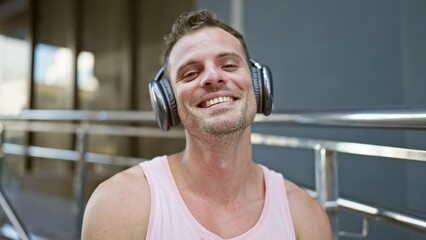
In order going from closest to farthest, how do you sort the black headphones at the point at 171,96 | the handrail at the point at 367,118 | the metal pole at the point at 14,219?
A: the handrail at the point at 367,118
the black headphones at the point at 171,96
the metal pole at the point at 14,219

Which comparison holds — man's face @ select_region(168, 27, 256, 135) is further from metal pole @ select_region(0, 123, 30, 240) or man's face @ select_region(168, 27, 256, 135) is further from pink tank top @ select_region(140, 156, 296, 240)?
metal pole @ select_region(0, 123, 30, 240)

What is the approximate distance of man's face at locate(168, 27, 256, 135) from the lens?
0.88 metres

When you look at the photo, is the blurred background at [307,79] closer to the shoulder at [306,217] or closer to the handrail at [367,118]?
the handrail at [367,118]

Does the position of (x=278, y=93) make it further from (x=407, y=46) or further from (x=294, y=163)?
(x=407, y=46)

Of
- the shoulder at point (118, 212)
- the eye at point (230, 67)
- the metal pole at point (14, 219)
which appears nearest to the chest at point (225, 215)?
the shoulder at point (118, 212)

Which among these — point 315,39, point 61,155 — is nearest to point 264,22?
point 315,39

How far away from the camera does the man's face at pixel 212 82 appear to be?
88 centimetres

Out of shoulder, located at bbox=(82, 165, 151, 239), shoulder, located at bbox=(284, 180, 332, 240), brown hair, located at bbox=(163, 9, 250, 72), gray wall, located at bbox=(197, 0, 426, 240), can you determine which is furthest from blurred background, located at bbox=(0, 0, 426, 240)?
shoulder, located at bbox=(82, 165, 151, 239)

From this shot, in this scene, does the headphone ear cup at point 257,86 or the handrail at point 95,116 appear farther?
the handrail at point 95,116

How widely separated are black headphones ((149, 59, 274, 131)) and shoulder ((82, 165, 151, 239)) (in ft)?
0.61

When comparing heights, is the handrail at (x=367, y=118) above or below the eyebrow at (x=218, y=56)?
below

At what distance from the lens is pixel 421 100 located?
178 cm

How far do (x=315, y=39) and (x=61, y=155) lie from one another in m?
2.08

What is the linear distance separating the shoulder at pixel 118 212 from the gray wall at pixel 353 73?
1063mm
